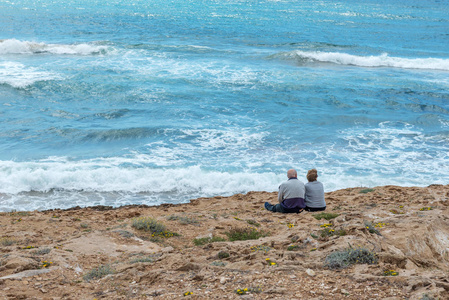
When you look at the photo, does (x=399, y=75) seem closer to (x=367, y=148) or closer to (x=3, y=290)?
(x=367, y=148)

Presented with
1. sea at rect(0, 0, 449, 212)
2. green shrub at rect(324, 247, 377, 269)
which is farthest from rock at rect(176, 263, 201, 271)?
sea at rect(0, 0, 449, 212)

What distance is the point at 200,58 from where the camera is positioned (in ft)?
103

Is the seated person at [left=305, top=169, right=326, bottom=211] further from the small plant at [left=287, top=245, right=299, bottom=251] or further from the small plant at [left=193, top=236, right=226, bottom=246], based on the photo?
the small plant at [left=287, top=245, right=299, bottom=251]

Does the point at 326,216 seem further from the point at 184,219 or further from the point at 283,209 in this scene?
the point at 184,219

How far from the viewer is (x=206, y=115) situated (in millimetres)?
18984

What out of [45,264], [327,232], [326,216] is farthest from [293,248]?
[45,264]

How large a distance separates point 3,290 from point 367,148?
1352 cm

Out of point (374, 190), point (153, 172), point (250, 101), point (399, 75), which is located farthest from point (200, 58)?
point (374, 190)

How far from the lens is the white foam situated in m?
22.4

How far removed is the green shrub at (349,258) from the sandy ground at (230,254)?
0.8 inches

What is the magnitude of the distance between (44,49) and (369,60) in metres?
27.4

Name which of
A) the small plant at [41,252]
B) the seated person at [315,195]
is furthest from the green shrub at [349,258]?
the small plant at [41,252]

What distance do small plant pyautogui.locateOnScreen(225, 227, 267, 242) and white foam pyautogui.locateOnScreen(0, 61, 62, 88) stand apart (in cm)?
1890

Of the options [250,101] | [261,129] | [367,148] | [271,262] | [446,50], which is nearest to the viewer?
[271,262]
